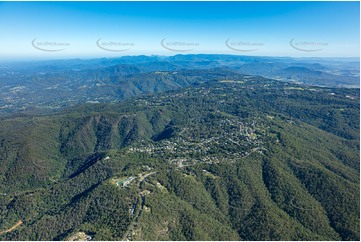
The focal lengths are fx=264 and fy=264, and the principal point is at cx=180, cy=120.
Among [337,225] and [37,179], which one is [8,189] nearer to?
[37,179]

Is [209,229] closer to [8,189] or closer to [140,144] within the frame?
[140,144]

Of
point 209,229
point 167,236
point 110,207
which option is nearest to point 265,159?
point 209,229

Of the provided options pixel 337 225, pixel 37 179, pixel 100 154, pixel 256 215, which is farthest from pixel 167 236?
pixel 37 179

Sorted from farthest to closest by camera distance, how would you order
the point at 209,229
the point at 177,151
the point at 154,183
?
the point at 177,151
the point at 154,183
the point at 209,229

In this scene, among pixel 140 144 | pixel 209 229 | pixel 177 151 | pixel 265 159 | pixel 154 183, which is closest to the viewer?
pixel 209 229

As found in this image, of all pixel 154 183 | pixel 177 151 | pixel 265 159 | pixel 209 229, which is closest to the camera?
pixel 209 229

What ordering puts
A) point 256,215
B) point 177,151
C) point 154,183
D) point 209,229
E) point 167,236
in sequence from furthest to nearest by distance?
point 177,151 → point 154,183 → point 256,215 → point 209,229 → point 167,236

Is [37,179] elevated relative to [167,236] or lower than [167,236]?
lower

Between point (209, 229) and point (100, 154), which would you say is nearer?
point (209, 229)

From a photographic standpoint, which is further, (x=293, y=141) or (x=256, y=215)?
(x=293, y=141)
